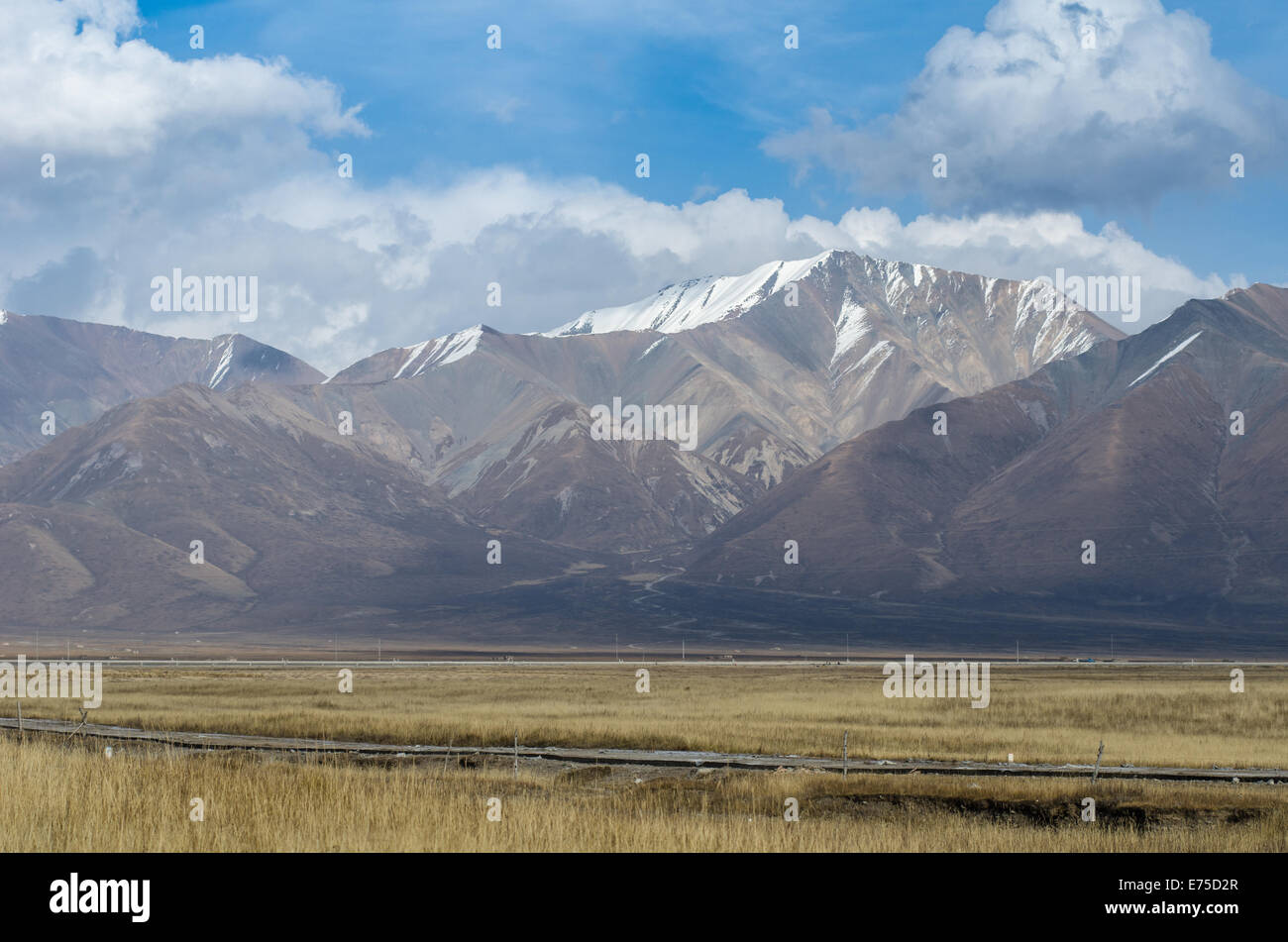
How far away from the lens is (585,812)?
68.0 ft

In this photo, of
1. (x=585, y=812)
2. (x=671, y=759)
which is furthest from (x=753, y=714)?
(x=585, y=812)

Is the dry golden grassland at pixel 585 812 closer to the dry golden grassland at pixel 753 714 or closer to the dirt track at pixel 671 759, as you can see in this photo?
the dirt track at pixel 671 759

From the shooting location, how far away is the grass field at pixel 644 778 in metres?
15.9

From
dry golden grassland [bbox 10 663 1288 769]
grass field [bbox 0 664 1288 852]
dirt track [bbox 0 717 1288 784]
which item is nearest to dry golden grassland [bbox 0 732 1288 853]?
grass field [bbox 0 664 1288 852]

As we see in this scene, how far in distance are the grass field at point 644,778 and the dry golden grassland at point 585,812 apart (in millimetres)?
73

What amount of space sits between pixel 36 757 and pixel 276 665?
386 ft

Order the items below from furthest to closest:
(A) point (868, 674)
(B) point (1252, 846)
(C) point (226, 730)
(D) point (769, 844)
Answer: (A) point (868, 674), (C) point (226, 730), (B) point (1252, 846), (D) point (769, 844)

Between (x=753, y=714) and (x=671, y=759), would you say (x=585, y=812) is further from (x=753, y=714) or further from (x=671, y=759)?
(x=753, y=714)

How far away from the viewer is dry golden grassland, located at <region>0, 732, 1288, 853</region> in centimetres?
1491

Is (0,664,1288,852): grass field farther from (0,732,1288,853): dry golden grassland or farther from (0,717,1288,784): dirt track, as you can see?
(0,717,1288,784): dirt track

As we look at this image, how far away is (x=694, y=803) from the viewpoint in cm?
2825

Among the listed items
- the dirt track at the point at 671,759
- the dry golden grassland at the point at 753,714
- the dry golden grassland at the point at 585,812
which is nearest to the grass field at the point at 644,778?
the dry golden grassland at the point at 585,812
